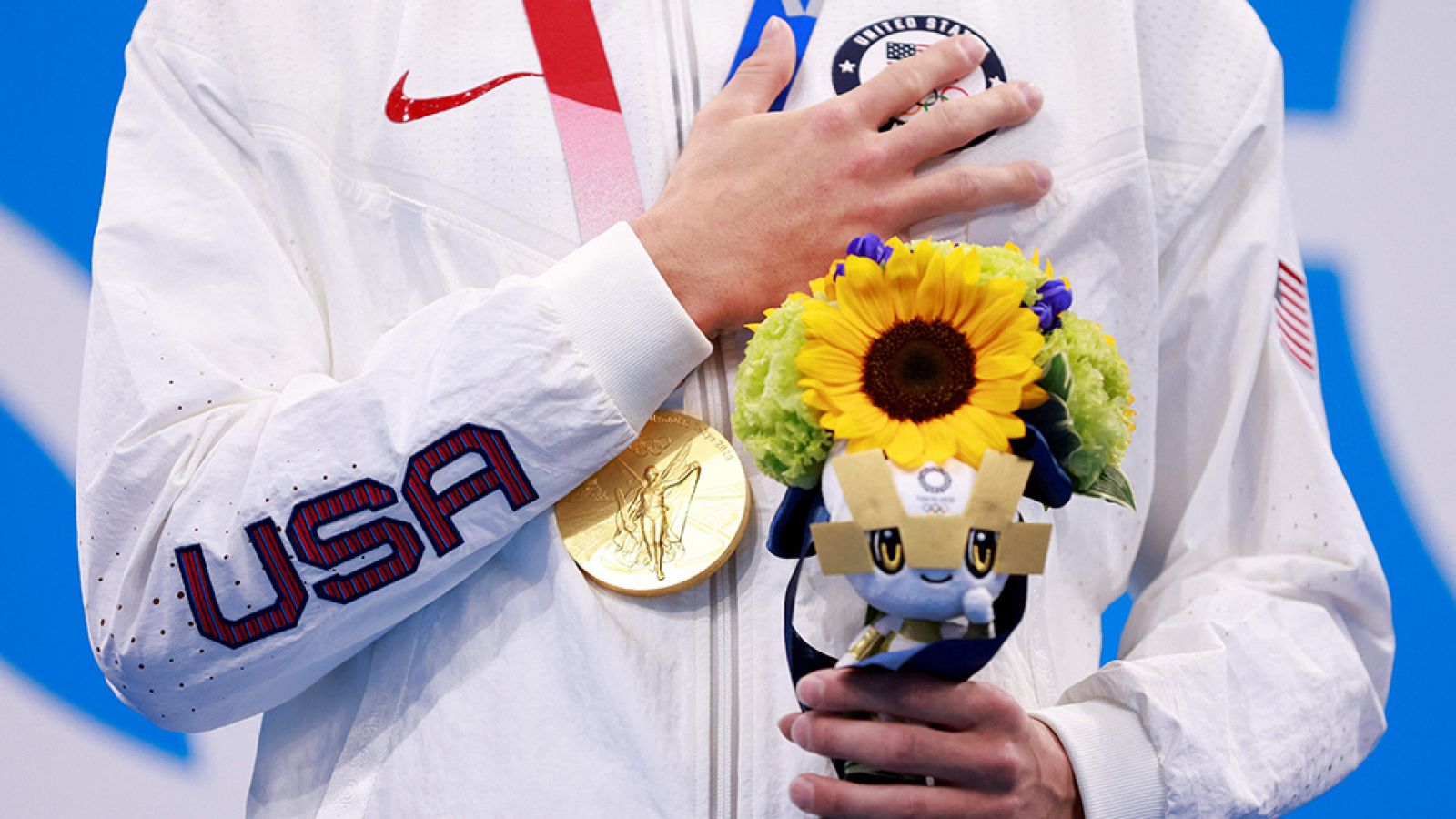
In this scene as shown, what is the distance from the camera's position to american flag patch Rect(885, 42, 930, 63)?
1.12m

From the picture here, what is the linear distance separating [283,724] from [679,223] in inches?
19.0

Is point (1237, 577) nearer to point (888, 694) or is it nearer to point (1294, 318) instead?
point (1294, 318)

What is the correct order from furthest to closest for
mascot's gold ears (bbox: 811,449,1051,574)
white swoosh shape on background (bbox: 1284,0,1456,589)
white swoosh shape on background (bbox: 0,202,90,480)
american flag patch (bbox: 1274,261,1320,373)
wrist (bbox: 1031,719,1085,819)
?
1. white swoosh shape on background (bbox: 1284,0,1456,589)
2. white swoosh shape on background (bbox: 0,202,90,480)
3. american flag patch (bbox: 1274,261,1320,373)
4. wrist (bbox: 1031,719,1085,819)
5. mascot's gold ears (bbox: 811,449,1051,574)

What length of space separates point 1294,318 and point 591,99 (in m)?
0.63

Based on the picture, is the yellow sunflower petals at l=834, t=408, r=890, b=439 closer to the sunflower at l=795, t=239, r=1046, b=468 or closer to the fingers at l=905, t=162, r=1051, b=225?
the sunflower at l=795, t=239, r=1046, b=468

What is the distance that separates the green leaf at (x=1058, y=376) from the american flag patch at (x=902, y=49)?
17.4 inches

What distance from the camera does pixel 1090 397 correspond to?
2.49 ft

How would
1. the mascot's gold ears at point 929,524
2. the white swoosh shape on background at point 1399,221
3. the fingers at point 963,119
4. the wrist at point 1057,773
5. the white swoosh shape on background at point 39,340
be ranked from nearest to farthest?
the mascot's gold ears at point 929,524
the wrist at point 1057,773
the fingers at point 963,119
the white swoosh shape on background at point 39,340
the white swoosh shape on background at point 1399,221

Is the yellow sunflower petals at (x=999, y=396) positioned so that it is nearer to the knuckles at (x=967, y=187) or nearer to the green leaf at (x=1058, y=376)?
the green leaf at (x=1058, y=376)

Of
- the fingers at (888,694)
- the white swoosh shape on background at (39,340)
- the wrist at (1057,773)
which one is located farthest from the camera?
the white swoosh shape on background at (39,340)

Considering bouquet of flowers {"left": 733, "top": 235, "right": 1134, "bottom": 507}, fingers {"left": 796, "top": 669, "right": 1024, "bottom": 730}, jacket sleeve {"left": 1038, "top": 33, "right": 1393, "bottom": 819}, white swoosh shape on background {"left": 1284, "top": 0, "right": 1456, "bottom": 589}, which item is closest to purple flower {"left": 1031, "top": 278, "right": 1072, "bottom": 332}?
bouquet of flowers {"left": 733, "top": 235, "right": 1134, "bottom": 507}

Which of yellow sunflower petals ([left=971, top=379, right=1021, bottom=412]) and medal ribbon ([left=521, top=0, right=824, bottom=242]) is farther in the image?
medal ribbon ([left=521, top=0, right=824, bottom=242])

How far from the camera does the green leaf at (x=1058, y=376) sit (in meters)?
0.75

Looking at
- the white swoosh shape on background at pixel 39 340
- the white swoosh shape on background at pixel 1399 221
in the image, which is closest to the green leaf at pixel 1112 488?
the white swoosh shape on background at pixel 1399 221
